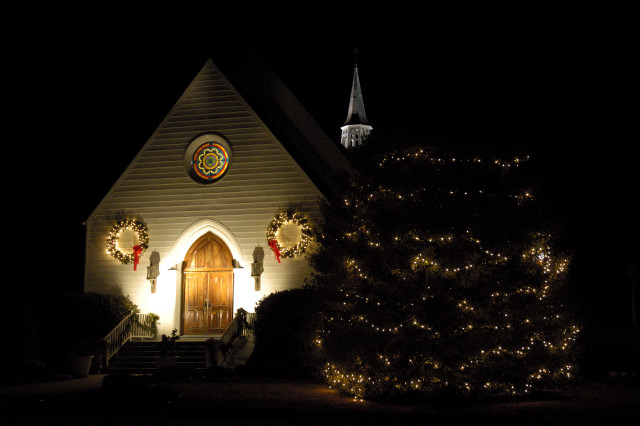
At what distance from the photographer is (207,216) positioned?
2217 cm

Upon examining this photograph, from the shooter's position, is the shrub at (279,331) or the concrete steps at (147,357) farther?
the concrete steps at (147,357)

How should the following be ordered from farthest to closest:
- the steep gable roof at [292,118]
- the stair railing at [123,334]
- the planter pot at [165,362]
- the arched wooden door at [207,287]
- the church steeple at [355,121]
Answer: the church steeple at [355,121] → the steep gable roof at [292,118] → the arched wooden door at [207,287] → the stair railing at [123,334] → the planter pot at [165,362]

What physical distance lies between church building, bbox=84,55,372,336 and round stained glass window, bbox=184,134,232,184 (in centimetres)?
3

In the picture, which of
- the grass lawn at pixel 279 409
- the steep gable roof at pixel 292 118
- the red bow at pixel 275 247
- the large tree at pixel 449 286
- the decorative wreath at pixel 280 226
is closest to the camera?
the grass lawn at pixel 279 409

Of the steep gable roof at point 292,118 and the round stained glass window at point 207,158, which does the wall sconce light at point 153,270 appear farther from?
the steep gable roof at point 292,118

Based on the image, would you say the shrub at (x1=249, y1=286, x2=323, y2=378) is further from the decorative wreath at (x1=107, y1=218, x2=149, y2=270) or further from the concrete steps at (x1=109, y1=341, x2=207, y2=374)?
the decorative wreath at (x1=107, y1=218, x2=149, y2=270)

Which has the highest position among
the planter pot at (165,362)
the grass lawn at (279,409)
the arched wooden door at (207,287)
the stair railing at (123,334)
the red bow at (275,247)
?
the red bow at (275,247)

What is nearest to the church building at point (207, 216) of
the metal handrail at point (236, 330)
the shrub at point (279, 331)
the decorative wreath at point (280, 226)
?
the decorative wreath at point (280, 226)

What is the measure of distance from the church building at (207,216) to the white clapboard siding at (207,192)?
1.3 inches

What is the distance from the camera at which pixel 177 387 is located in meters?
15.2

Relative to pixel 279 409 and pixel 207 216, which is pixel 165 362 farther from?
pixel 279 409

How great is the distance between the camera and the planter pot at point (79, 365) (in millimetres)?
18562

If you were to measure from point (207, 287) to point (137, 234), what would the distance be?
9.62 ft

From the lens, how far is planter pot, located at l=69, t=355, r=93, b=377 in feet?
60.9
